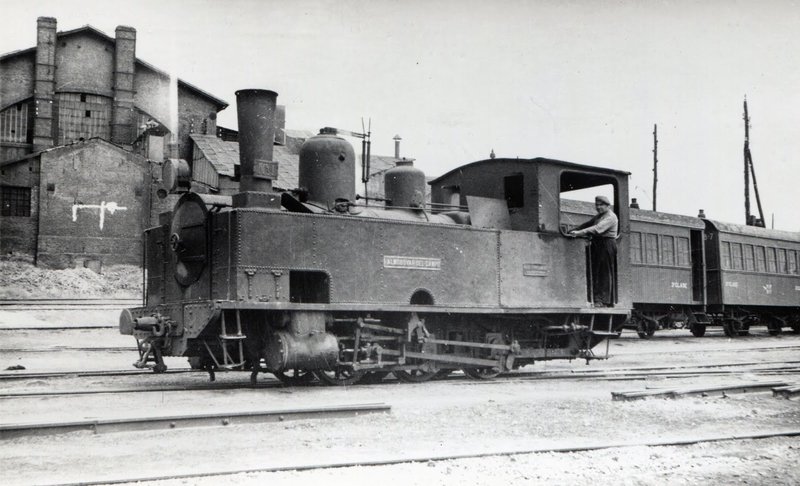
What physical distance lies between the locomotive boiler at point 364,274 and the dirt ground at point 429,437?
0.50m

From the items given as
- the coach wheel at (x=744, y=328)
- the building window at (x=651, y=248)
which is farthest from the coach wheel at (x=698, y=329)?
the building window at (x=651, y=248)

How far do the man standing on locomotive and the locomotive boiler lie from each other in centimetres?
18

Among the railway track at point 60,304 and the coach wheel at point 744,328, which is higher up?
the railway track at point 60,304

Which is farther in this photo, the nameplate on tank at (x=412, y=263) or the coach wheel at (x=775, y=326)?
the coach wheel at (x=775, y=326)

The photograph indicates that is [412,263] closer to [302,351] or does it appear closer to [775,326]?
[302,351]

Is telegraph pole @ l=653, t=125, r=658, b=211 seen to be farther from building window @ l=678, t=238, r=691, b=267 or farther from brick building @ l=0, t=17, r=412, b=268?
building window @ l=678, t=238, r=691, b=267

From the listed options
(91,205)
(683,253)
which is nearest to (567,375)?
(683,253)

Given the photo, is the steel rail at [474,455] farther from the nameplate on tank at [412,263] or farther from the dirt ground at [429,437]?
the nameplate on tank at [412,263]

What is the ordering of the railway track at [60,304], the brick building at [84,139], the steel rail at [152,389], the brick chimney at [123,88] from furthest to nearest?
the brick chimney at [123,88] < the brick building at [84,139] < the railway track at [60,304] < the steel rail at [152,389]

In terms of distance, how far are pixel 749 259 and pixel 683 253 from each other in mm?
3493

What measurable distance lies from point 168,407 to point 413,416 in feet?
7.45

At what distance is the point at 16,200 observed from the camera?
31453 mm

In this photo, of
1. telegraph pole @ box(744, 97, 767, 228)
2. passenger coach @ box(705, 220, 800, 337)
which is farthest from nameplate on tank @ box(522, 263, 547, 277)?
telegraph pole @ box(744, 97, 767, 228)

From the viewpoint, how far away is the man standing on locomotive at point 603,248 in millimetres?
10328
